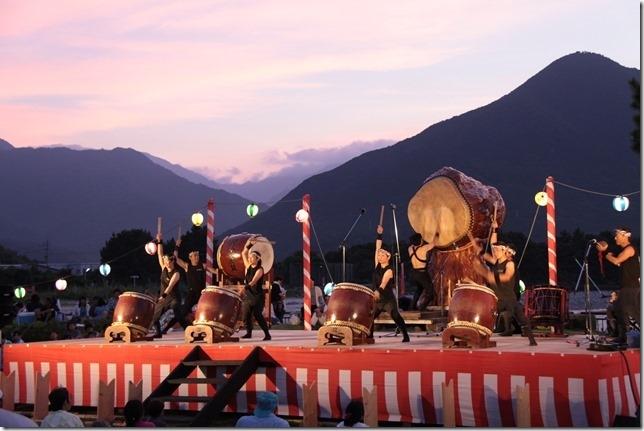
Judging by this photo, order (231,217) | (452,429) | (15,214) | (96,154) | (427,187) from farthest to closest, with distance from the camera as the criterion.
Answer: (96,154) → (15,214) → (231,217) → (427,187) → (452,429)

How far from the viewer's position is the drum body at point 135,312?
17.0 m

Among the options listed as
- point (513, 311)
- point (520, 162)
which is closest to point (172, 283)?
point (513, 311)

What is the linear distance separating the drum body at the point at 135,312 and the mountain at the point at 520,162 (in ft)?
171

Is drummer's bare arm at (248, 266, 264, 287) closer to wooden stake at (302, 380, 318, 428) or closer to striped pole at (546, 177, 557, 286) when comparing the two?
wooden stake at (302, 380, 318, 428)

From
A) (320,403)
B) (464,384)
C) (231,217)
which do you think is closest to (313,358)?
(320,403)

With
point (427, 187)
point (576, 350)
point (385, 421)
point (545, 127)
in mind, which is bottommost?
point (385, 421)

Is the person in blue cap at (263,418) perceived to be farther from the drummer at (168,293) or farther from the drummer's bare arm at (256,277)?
the drummer at (168,293)

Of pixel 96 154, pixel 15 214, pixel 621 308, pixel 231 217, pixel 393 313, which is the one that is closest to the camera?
pixel 621 308

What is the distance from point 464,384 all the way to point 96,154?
130500 mm

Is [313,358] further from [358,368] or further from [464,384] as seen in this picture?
[464,384]

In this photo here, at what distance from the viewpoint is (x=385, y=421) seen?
13.7m

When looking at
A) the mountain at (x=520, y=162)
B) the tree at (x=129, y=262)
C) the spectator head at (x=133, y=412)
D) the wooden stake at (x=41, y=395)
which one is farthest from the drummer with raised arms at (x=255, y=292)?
the mountain at (x=520, y=162)

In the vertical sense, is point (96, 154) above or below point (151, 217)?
above

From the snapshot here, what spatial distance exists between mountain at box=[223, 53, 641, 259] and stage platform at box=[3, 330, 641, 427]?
5327cm
